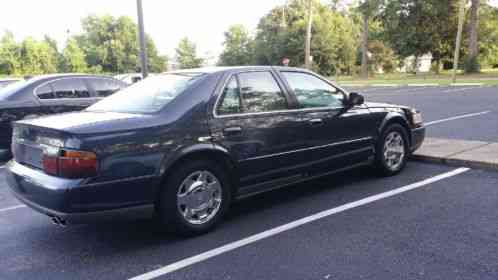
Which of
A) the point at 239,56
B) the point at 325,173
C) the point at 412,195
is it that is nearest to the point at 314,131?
the point at 325,173

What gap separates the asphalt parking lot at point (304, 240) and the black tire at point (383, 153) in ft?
1.07

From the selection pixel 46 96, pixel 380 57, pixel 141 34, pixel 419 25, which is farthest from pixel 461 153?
pixel 380 57

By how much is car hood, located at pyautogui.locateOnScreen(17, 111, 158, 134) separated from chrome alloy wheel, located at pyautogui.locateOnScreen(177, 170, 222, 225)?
66 centimetres

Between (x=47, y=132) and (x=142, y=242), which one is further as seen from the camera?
(x=142, y=242)

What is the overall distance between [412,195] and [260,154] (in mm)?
1911

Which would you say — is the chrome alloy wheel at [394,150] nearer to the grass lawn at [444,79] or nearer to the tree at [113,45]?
the grass lawn at [444,79]

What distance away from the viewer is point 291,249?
3861 mm

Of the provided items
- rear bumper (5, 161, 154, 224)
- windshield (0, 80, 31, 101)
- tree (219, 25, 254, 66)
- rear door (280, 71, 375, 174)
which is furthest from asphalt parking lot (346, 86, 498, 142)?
tree (219, 25, 254, 66)

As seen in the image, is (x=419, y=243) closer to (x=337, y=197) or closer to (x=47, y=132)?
(x=337, y=197)

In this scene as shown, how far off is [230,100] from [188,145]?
713 mm

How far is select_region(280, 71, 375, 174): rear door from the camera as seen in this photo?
5117 millimetres

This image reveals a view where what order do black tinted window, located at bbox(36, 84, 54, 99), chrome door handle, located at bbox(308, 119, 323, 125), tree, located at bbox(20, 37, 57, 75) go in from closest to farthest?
1. chrome door handle, located at bbox(308, 119, 323, 125)
2. black tinted window, located at bbox(36, 84, 54, 99)
3. tree, located at bbox(20, 37, 57, 75)

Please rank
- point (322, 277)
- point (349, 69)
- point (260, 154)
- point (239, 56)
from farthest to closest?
point (239, 56) < point (349, 69) < point (260, 154) < point (322, 277)

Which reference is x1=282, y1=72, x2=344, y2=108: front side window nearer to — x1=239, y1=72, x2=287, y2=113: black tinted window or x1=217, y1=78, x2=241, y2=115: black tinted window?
x1=239, y1=72, x2=287, y2=113: black tinted window
